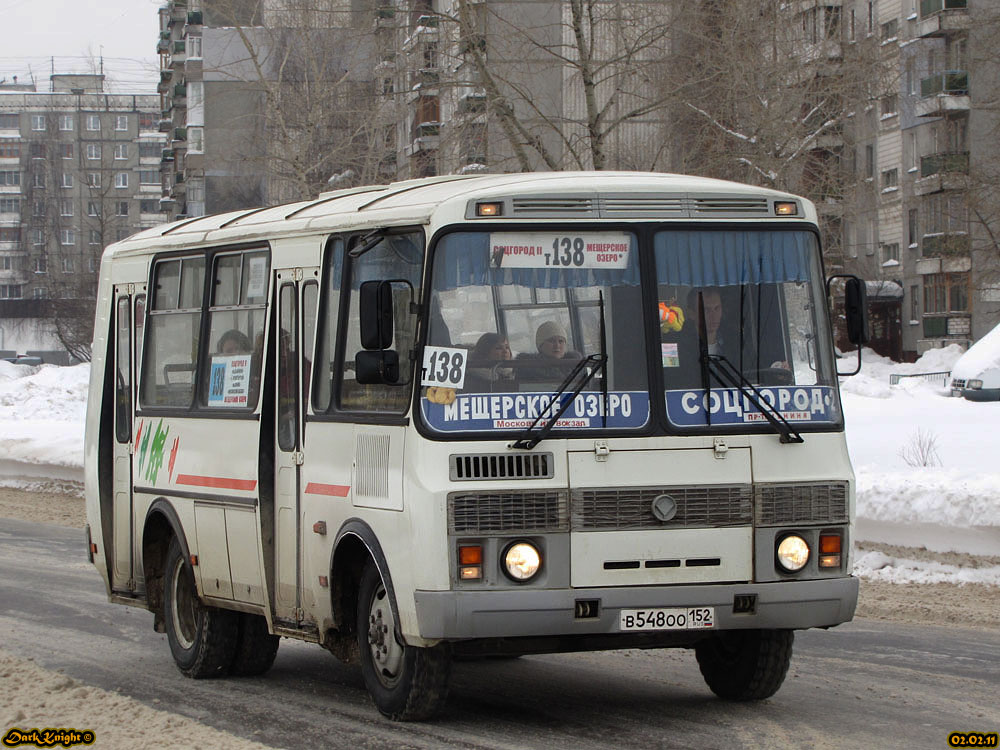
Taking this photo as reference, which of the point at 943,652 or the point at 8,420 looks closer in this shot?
the point at 943,652

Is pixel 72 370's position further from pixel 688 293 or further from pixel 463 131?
pixel 688 293

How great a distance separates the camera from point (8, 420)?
37.1 m

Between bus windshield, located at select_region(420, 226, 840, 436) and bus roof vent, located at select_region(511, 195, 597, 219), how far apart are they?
0.30 ft

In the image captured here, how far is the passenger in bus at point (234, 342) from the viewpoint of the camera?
10.3 metres

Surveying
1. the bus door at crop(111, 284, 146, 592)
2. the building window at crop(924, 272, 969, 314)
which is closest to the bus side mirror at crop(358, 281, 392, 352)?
the bus door at crop(111, 284, 146, 592)

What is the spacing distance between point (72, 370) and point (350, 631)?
137ft

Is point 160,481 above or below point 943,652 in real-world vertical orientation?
above

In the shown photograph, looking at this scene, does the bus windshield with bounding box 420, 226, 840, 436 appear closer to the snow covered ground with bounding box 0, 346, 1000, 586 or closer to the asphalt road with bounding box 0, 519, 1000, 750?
the asphalt road with bounding box 0, 519, 1000, 750

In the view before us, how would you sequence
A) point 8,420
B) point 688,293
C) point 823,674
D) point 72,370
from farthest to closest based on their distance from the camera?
1. point 72,370
2. point 8,420
3. point 823,674
4. point 688,293

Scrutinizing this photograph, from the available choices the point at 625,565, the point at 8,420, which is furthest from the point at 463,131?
the point at 8,420

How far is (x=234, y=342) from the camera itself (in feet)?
34.2

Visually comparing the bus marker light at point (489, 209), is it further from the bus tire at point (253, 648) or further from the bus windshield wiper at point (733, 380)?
the bus tire at point (253, 648)

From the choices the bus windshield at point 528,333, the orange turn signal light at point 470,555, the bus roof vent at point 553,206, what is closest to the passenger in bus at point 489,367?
the bus windshield at point 528,333

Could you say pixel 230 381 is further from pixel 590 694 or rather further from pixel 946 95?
pixel 946 95
